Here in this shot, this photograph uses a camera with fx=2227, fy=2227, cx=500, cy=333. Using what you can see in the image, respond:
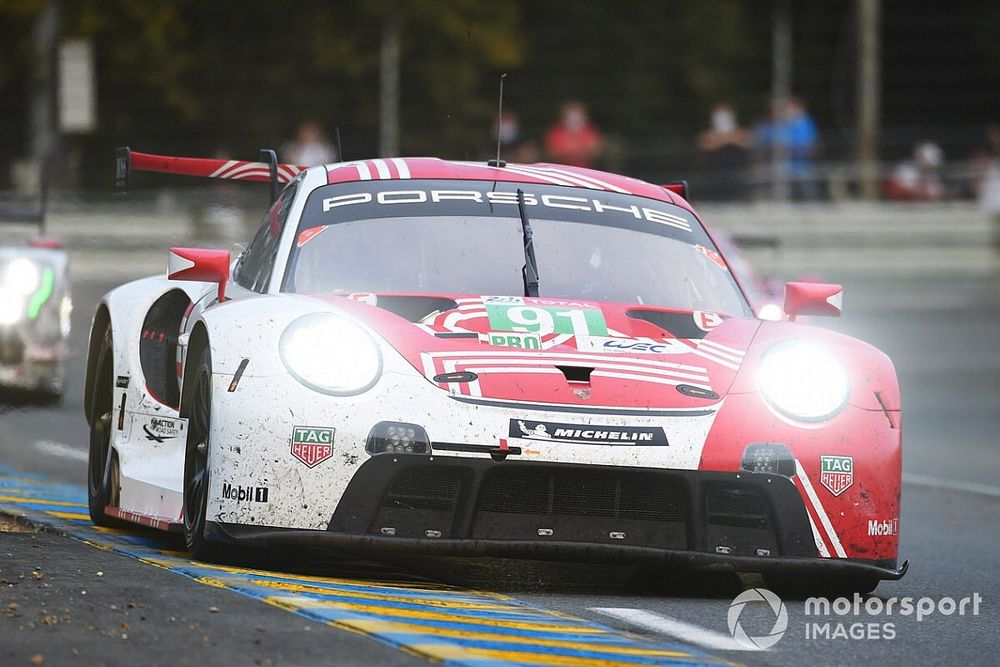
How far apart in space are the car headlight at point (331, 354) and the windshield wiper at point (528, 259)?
95cm

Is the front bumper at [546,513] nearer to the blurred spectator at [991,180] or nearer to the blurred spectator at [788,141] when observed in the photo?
the blurred spectator at [788,141]

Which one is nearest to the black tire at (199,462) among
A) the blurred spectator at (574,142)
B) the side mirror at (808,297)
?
the side mirror at (808,297)

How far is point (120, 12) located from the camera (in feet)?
99.1

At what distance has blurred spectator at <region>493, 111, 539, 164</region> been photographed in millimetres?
26438

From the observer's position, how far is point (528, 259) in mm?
7316

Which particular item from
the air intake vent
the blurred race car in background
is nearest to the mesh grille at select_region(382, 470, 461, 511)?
the air intake vent

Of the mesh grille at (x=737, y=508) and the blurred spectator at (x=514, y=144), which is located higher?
the blurred spectator at (x=514, y=144)

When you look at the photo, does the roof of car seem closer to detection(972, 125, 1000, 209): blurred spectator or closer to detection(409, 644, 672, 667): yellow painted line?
detection(409, 644, 672, 667): yellow painted line

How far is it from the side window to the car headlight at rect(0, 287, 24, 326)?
14.9 feet

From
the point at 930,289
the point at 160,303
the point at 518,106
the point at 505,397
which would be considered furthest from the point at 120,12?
the point at 505,397

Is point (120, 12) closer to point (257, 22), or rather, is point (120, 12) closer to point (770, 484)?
point (257, 22)

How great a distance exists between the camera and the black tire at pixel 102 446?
761cm

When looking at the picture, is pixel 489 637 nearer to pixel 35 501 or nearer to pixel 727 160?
pixel 35 501

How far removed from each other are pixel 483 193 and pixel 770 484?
1.76 metres
